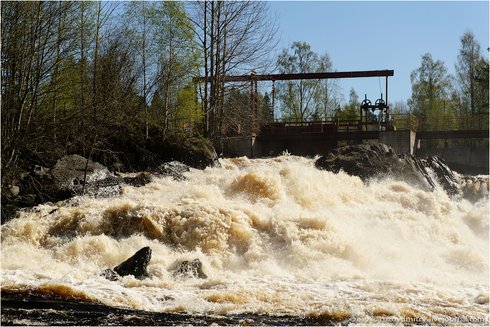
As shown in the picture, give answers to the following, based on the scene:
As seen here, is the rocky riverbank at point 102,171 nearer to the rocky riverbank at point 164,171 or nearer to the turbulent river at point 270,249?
the rocky riverbank at point 164,171

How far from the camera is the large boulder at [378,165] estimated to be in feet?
61.9

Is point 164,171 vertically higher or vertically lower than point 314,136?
lower

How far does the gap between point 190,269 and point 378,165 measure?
10205 millimetres

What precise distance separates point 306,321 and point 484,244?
9131 millimetres

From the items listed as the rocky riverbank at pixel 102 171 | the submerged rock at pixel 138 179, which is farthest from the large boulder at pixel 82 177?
the submerged rock at pixel 138 179

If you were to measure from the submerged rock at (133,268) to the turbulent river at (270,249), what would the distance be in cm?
20

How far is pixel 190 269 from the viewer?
416 inches

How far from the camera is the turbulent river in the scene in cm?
894

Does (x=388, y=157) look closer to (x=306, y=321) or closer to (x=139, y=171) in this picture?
(x=139, y=171)

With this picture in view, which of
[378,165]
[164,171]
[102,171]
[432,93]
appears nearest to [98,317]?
[102,171]

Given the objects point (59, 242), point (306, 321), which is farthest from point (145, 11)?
point (306, 321)

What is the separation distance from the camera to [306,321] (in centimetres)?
815

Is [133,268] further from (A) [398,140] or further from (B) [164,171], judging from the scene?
(A) [398,140]

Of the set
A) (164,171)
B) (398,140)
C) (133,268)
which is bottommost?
(133,268)
